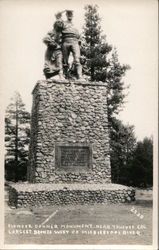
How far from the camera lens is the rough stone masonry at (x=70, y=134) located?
52.1 ft

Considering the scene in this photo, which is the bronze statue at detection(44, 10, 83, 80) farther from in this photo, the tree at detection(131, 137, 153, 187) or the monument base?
the tree at detection(131, 137, 153, 187)

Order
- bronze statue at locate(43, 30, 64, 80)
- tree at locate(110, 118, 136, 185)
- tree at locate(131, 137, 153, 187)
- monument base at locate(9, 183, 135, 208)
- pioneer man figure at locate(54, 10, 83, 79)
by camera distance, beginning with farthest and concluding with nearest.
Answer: tree at locate(110, 118, 136, 185) → tree at locate(131, 137, 153, 187) → bronze statue at locate(43, 30, 64, 80) → pioneer man figure at locate(54, 10, 83, 79) → monument base at locate(9, 183, 135, 208)

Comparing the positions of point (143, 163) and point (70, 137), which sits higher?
point (70, 137)

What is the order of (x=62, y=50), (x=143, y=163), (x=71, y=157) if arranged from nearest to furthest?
(x=71, y=157) < (x=62, y=50) < (x=143, y=163)

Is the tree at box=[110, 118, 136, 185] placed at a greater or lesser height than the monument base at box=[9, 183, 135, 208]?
greater

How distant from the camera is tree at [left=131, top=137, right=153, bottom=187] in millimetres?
21344

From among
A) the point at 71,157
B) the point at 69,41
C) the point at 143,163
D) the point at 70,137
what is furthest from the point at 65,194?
the point at 143,163

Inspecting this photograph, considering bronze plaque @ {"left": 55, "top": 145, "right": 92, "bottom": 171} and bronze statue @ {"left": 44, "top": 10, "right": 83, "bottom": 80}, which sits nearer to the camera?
bronze plaque @ {"left": 55, "top": 145, "right": 92, "bottom": 171}

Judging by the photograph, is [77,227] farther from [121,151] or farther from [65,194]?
[121,151]

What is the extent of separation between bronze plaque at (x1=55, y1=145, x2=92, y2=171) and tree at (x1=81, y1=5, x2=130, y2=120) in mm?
7192

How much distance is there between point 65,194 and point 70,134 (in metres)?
2.14

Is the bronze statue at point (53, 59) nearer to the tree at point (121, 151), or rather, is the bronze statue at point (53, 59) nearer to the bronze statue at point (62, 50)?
the bronze statue at point (62, 50)

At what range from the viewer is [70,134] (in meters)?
16.1

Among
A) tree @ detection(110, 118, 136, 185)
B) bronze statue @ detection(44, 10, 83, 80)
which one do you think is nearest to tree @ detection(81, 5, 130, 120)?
tree @ detection(110, 118, 136, 185)
